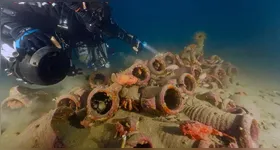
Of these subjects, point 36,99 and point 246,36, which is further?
point 246,36

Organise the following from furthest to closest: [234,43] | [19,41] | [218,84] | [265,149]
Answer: [234,43], [218,84], [265,149], [19,41]

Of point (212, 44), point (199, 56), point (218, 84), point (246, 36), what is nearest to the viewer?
point (218, 84)

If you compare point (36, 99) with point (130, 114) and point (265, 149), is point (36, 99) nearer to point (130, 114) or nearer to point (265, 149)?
point (130, 114)

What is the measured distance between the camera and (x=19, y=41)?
9.88 feet

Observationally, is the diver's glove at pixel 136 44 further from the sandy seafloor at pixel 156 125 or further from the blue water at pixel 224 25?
the sandy seafloor at pixel 156 125

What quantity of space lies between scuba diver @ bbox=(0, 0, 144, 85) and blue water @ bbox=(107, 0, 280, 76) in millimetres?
969

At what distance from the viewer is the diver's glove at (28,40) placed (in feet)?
9.86

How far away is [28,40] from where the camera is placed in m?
3.01

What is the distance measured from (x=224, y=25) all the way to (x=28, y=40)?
7.69 m

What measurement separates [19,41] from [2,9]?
115 cm

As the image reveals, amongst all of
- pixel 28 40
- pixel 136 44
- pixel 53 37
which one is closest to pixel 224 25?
pixel 136 44

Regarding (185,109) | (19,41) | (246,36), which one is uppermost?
(246,36)

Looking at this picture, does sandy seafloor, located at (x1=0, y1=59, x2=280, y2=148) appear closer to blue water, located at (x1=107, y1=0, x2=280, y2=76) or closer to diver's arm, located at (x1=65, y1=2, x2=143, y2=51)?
diver's arm, located at (x1=65, y1=2, x2=143, y2=51)

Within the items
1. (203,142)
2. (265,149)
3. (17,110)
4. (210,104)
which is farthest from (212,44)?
(17,110)
